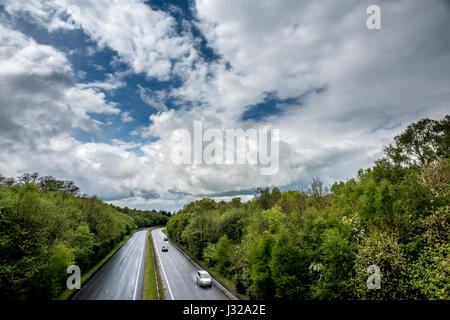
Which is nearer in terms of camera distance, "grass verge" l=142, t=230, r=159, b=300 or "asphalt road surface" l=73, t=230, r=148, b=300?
"grass verge" l=142, t=230, r=159, b=300

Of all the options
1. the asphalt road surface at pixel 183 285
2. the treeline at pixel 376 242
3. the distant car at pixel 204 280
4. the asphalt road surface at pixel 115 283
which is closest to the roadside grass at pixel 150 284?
the asphalt road surface at pixel 115 283

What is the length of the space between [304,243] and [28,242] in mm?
25160

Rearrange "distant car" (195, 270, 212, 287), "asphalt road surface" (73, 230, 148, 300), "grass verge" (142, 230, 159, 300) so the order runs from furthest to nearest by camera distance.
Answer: "distant car" (195, 270, 212, 287) → "asphalt road surface" (73, 230, 148, 300) → "grass verge" (142, 230, 159, 300)

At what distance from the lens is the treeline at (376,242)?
1409 centimetres

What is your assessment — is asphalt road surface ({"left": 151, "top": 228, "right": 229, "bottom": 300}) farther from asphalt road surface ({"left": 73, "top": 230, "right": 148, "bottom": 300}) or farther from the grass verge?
asphalt road surface ({"left": 73, "top": 230, "right": 148, "bottom": 300})

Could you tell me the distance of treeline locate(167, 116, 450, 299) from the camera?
14.1 m

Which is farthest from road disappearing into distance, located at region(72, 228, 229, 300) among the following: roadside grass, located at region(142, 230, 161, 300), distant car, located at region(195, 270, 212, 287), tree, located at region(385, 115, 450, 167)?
tree, located at region(385, 115, 450, 167)

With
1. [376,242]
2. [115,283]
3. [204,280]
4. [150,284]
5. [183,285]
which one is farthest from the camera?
[115,283]

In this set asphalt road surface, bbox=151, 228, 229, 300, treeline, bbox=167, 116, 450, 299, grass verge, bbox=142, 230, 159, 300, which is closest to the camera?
treeline, bbox=167, 116, 450, 299

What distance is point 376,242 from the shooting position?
622 inches

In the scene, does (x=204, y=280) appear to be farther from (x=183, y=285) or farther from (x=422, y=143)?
(x=422, y=143)

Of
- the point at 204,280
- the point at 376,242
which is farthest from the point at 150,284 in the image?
the point at 376,242

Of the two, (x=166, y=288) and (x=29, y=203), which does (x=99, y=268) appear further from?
(x=29, y=203)
